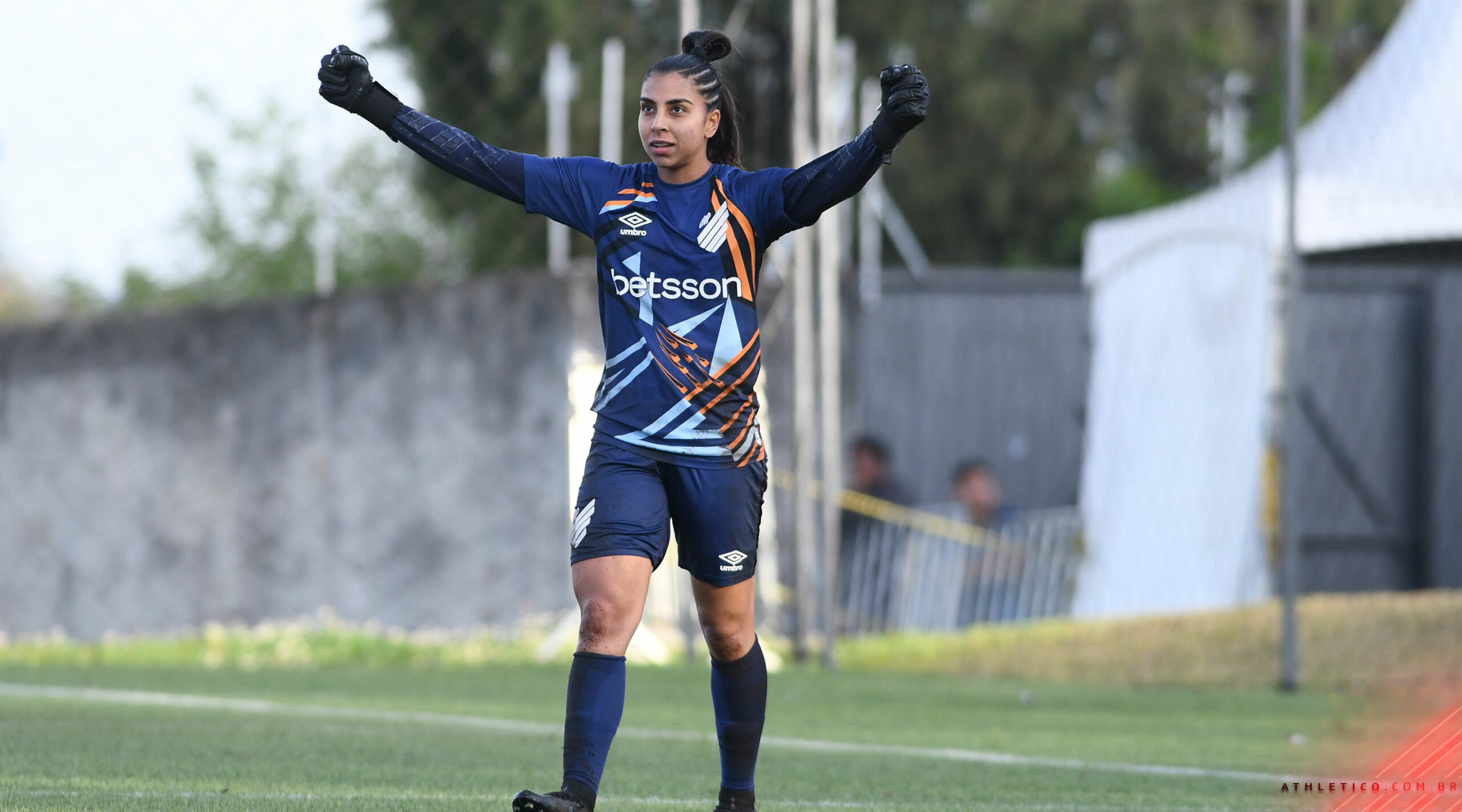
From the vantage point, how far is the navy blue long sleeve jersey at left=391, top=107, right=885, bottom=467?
14.7ft

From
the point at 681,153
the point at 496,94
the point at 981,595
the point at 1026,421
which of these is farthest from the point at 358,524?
the point at 681,153

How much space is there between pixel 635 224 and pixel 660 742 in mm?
2802

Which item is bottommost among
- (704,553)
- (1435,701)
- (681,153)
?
(1435,701)

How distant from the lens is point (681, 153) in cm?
458

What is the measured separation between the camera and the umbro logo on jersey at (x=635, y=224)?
4570mm

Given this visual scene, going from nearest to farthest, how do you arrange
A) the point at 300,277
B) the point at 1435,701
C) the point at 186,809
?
the point at 186,809 → the point at 1435,701 → the point at 300,277

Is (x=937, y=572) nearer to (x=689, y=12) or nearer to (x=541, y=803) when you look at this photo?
(x=689, y=12)

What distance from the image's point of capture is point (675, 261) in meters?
4.53

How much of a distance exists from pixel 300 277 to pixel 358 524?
25.3 ft

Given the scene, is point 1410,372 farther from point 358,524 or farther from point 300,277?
point 300,277

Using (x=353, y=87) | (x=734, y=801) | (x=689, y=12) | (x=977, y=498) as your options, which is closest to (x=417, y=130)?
(x=353, y=87)

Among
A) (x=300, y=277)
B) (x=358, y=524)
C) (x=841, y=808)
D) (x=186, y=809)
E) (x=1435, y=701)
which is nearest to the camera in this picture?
(x=186, y=809)

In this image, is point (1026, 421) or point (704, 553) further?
point (1026, 421)

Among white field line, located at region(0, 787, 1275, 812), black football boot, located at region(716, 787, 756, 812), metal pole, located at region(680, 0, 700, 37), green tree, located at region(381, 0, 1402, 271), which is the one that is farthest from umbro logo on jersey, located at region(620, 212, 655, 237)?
green tree, located at region(381, 0, 1402, 271)
